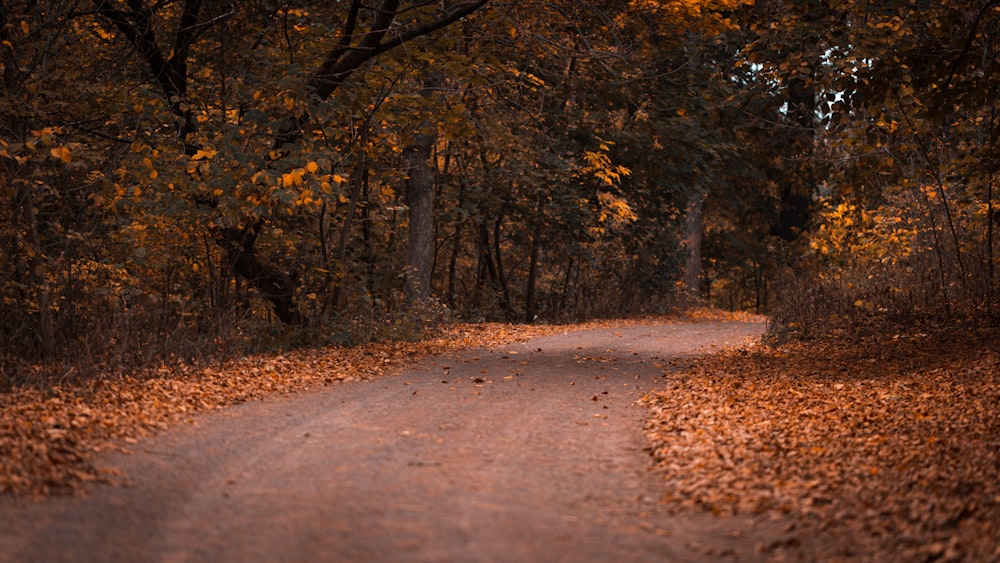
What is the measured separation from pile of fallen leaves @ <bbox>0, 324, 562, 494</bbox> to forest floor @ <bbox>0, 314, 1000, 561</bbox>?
0.02 m

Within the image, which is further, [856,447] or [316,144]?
[316,144]

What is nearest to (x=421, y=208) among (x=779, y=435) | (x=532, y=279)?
(x=532, y=279)

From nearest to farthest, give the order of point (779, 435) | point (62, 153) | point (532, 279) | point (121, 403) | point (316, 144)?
point (779, 435) → point (121, 403) → point (62, 153) → point (316, 144) → point (532, 279)

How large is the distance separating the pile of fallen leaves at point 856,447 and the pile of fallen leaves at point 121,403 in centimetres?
360

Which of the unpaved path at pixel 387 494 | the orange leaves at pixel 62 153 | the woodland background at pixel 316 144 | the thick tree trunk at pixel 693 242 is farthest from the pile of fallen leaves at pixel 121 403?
the thick tree trunk at pixel 693 242

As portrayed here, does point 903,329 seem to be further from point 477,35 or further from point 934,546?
point 934,546

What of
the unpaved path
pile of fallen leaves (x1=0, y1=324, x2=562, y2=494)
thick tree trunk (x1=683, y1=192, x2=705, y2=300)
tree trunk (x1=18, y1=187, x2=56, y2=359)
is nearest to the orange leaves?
tree trunk (x1=18, y1=187, x2=56, y2=359)

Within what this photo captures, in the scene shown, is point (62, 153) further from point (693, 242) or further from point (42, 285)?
point (693, 242)

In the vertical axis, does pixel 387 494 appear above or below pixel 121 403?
below

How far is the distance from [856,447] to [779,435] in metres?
0.69

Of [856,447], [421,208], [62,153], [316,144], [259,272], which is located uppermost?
[316,144]

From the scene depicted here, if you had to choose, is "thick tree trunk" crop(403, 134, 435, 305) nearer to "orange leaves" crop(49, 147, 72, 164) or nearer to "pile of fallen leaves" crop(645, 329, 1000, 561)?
"pile of fallen leaves" crop(645, 329, 1000, 561)

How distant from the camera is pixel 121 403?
7.36 meters

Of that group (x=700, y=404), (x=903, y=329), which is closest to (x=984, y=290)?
(x=903, y=329)
